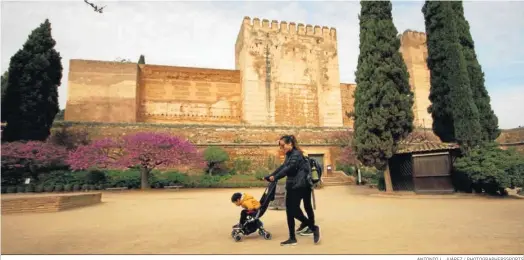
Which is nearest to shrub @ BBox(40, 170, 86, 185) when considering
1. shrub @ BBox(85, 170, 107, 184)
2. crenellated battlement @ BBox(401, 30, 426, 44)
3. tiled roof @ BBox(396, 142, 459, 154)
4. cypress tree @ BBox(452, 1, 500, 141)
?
shrub @ BBox(85, 170, 107, 184)

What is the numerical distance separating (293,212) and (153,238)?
6.43 ft

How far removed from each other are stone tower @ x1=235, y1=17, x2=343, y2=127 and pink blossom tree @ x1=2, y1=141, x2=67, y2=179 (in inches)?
530

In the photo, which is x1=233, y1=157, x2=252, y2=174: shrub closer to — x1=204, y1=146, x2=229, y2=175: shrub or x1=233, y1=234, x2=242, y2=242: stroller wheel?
x1=204, y1=146, x2=229, y2=175: shrub

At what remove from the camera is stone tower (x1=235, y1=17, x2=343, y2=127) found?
25047 millimetres

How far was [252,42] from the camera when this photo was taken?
25.4 meters

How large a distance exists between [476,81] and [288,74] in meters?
15.6

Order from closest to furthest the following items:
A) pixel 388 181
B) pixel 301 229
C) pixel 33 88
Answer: pixel 301 229 < pixel 388 181 < pixel 33 88

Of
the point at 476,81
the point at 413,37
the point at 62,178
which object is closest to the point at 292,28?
the point at 413,37

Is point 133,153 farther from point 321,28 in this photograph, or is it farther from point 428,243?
point 321,28

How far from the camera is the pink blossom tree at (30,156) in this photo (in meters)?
13.9

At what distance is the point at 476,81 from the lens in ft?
39.5

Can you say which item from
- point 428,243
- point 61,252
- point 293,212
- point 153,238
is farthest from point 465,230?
point 61,252

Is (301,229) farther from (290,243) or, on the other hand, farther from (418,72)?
(418,72)

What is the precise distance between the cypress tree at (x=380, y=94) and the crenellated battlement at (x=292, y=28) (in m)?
14.8
